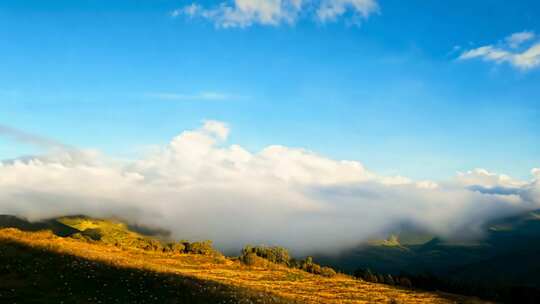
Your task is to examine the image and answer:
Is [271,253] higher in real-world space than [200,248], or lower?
higher

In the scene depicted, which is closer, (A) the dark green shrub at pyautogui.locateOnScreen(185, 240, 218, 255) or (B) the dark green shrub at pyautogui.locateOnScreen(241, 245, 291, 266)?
(A) the dark green shrub at pyautogui.locateOnScreen(185, 240, 218, 255)

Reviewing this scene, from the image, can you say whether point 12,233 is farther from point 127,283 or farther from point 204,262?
point 204,262

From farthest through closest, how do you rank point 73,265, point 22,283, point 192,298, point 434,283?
point 434,283 → point 73,265 → point 192,298 → point 22,283

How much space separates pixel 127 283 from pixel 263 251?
122m

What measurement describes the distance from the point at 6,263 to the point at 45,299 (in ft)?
30.8

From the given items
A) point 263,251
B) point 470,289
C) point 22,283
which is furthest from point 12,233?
point 470,289

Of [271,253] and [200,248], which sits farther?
[271,253]

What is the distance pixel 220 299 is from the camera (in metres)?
34.2

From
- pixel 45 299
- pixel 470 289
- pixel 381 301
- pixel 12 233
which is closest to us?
pixel 45 299

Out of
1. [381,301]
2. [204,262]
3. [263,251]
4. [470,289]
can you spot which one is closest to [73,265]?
[381,301]

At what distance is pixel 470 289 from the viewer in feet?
480

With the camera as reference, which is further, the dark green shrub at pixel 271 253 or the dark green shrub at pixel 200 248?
the dark green shrub at pixel 271 253

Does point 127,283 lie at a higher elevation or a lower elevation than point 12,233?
lower

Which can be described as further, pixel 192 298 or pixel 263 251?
pixel 263 251
